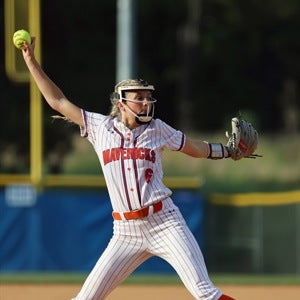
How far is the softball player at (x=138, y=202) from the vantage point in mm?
7262

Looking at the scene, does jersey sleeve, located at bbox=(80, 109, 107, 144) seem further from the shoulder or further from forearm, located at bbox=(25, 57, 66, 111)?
forearm, located at bbox=(25, 57, 66, 111)

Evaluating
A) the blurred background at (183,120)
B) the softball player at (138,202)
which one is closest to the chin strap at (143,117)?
the softball player at (138,202)

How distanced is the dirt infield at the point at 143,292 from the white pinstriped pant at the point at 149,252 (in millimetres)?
4074

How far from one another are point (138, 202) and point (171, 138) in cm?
48

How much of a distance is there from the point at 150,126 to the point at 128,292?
4.84m

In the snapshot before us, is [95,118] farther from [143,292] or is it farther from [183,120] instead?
[183,120]

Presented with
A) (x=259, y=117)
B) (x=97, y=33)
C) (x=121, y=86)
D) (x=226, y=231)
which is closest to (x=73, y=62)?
(x=97, y=33)

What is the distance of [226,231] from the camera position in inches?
579

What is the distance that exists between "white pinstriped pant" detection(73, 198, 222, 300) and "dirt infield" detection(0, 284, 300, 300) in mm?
4074

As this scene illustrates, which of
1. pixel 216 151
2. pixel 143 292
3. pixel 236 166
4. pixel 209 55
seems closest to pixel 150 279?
pixel 143 292

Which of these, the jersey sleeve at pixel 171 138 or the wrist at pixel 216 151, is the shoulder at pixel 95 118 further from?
the wrist at pixel 216 151

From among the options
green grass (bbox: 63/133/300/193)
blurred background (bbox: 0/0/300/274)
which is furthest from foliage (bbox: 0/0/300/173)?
green grass (bbox: 63/133/300/193)

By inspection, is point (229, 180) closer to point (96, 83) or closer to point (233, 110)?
point (96, 83)

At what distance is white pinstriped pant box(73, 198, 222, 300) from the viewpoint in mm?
7211
